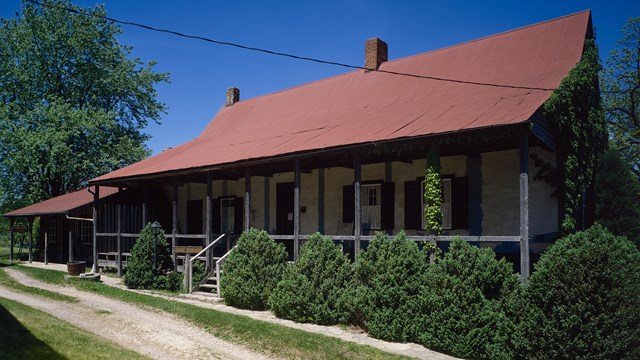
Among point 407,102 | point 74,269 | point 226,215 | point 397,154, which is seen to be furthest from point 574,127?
point 74,269

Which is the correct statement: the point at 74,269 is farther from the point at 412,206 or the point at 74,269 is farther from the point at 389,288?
the point at 389,288

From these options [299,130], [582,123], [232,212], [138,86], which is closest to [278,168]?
[299,130]

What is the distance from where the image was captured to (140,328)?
1092cm

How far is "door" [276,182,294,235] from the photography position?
18663 millimetres

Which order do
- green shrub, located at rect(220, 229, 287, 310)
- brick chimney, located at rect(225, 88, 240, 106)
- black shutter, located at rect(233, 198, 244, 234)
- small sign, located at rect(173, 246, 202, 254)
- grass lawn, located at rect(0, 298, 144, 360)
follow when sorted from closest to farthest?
grass lawn, located at rect(0, 298, 144, 360), green shrub, located at rect(220, 229, 287, 310), small sign, located at rect(173, 246, 202, 254), black shutter, located at rect(233, 198, 244, 234), brick chimney, located at rect(225, 88, 240, 106)

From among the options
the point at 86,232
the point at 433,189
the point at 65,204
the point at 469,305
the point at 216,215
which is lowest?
the point at 86,232

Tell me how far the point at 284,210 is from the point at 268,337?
9.04 metres

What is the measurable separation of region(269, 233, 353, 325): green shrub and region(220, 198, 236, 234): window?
29.0 ft

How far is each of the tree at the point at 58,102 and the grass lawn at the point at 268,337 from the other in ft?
67.9

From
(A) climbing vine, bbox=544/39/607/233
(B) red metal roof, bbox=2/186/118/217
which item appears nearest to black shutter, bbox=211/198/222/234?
(B) red metal roof, bbox=2/186/118/217

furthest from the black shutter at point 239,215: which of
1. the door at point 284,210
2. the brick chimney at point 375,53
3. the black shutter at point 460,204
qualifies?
the black shutter at point 460,204

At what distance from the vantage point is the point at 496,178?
13.5m

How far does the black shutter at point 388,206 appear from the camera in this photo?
1541 centimetres

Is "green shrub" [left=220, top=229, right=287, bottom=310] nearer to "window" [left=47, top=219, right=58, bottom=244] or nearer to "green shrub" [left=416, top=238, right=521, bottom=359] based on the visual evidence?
"green shrub" [left=416, top=238, right=521, bottom=359]
